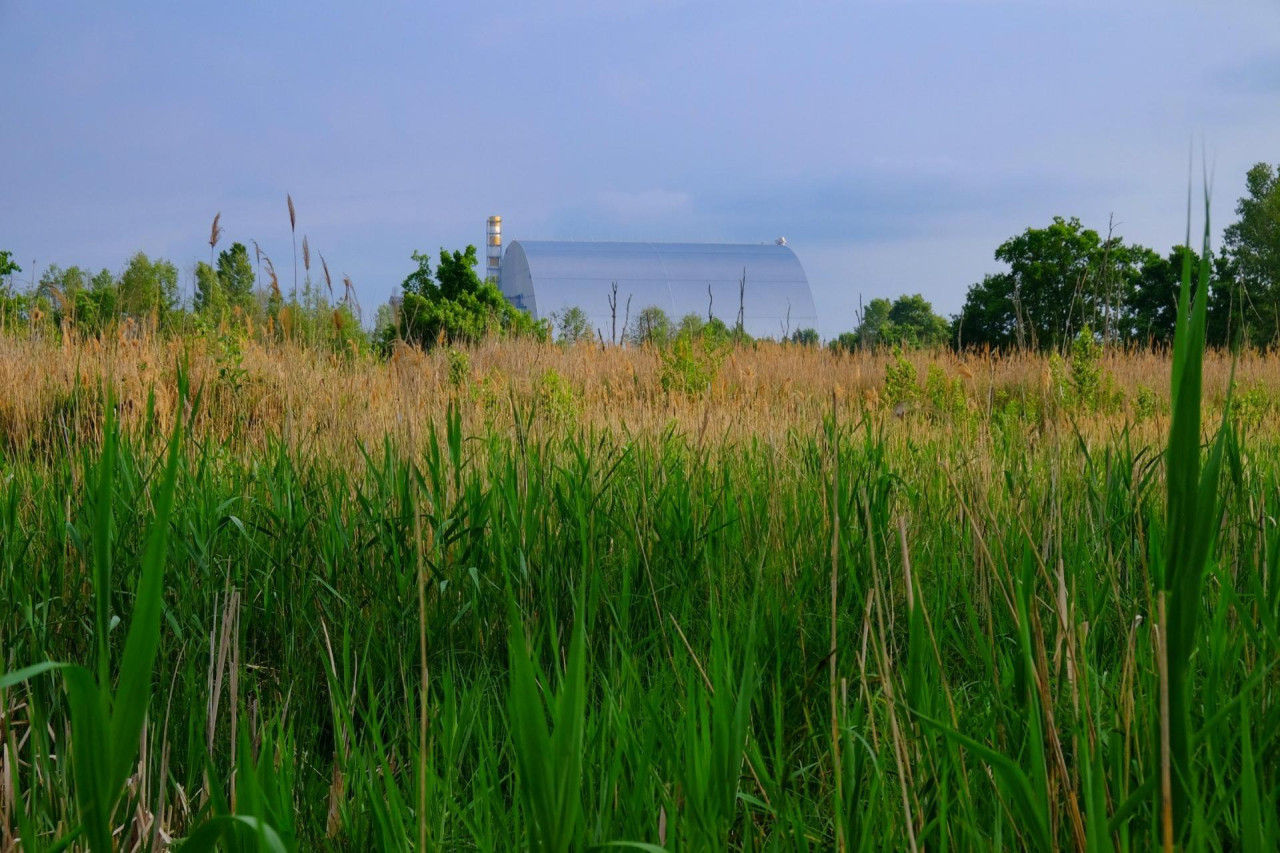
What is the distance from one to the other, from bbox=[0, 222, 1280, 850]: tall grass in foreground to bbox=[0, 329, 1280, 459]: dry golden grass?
0.67 metres

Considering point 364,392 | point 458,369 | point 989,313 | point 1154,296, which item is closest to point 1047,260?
point 989,313

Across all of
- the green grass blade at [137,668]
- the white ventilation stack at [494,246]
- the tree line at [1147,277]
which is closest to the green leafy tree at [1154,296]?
the tree line at [1147,277]

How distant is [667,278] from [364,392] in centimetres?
3145

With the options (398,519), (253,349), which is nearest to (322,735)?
(398,519)

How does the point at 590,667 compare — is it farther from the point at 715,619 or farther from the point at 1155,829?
the point at 1155,829

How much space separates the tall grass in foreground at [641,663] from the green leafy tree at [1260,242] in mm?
19736

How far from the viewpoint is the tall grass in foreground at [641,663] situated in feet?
2.31

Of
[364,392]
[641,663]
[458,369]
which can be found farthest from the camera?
[458,369]

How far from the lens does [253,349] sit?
771cm

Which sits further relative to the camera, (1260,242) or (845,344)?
(845,344)

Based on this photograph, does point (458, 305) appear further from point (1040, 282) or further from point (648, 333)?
point (1040, 282)

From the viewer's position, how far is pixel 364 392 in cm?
646

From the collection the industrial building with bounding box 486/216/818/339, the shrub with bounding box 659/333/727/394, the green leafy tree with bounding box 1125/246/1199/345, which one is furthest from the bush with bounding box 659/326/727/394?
the industrial building with bounding box 486/216/818/339

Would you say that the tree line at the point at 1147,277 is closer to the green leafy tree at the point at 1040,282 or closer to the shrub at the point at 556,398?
the green leafy tree at the point at 1040,282
